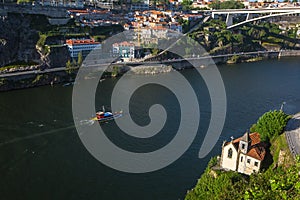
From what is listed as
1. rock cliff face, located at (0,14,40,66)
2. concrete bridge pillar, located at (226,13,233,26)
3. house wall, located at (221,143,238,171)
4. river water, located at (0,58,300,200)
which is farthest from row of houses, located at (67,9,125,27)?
house wall, located at (221,143,238,171)

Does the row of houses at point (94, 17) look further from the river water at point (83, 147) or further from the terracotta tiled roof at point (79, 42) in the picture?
the river water at point (83, 147)

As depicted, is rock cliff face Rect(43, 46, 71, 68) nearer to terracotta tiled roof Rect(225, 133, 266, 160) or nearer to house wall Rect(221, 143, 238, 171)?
house wall Rect(221, 143, 238, 171)

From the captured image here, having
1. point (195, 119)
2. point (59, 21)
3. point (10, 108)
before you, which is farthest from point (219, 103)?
point (59, 21)

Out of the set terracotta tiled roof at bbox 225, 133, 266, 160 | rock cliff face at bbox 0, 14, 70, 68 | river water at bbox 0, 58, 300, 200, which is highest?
rock cliff face at bbox 0, 14, 70, 68

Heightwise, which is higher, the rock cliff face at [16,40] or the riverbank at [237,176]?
the rock cliff face at [16,40]

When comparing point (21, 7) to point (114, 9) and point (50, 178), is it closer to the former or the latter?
point (114, 9)

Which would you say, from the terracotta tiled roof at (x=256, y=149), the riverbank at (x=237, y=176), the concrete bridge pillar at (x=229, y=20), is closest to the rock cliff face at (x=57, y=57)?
the riverbank at (x=237, y=176)
